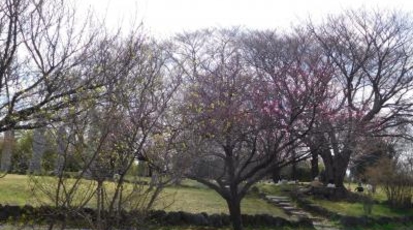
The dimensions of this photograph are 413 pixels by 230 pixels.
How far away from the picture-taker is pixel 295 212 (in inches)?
816

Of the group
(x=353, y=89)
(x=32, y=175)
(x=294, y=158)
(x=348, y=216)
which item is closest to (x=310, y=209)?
(x=348, y=216)

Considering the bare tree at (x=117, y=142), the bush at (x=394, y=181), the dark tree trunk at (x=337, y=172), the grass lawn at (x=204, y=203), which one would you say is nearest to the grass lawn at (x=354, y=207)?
the bush at (x=394, y=181)

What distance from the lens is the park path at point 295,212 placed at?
18.6 meters

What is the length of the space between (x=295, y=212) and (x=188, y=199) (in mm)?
4325

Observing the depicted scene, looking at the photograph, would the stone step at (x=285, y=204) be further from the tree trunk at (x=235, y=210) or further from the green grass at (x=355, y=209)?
the tree trunk at (x=235, y=210)

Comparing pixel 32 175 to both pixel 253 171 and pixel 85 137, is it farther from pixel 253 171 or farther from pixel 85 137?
pixel 253 171

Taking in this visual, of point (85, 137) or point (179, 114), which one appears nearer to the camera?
point (85, 137)

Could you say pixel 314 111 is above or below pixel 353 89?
below

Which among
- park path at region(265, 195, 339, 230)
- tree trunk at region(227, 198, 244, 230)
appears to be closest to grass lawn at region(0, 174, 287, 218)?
park path at region(265, 195, 339, 230)

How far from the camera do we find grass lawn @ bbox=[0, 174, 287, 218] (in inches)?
586

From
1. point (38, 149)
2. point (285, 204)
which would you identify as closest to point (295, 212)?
point (285, 204)

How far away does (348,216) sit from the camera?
1966cm

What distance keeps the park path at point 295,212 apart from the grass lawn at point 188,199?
398 mm

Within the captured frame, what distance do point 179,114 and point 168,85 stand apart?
438 mm
